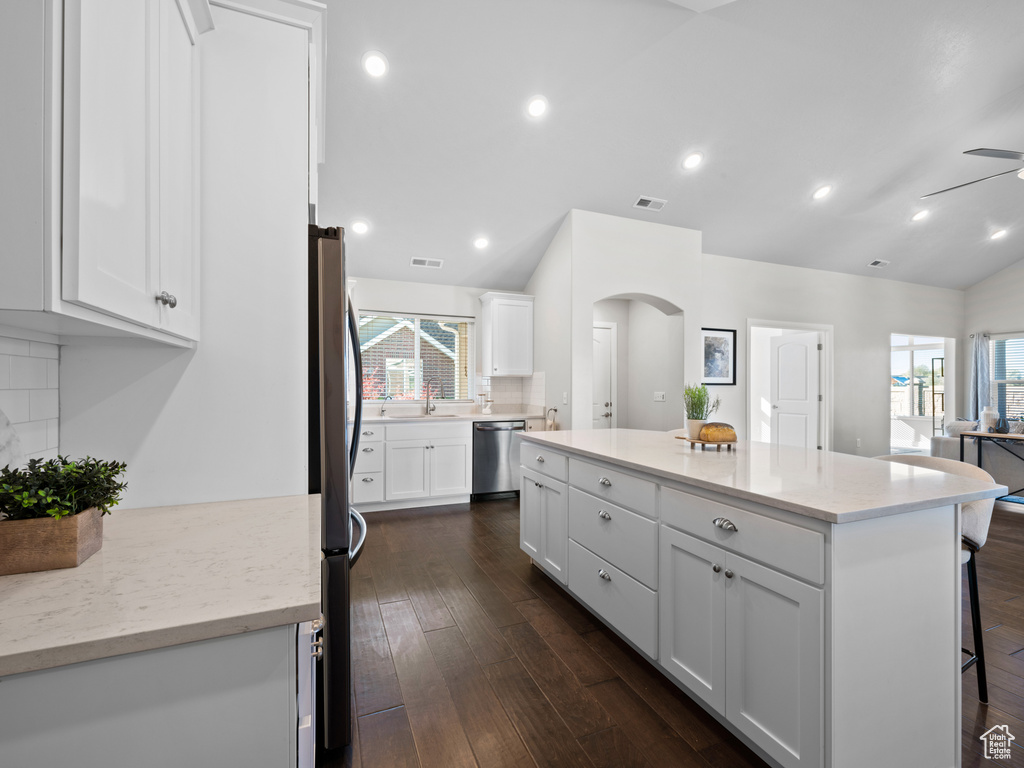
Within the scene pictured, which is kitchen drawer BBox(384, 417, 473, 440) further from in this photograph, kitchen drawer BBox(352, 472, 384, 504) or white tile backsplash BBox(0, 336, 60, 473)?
white tile backsplash BBox(0, 336, 60, 473)

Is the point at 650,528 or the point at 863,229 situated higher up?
the point at 863,229

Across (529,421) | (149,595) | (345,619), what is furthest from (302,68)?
(529,421)

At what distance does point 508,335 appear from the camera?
523cm

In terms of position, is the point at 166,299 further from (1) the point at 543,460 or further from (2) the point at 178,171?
(1) the point at 543,460

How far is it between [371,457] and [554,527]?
7.75 feet

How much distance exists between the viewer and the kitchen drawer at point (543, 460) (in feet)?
8.73

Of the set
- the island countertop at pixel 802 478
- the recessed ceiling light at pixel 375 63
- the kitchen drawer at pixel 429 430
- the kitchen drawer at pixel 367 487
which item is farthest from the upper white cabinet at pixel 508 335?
the island countertop at pixel 802 478

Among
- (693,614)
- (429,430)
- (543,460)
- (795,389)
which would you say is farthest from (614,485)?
(795,389)

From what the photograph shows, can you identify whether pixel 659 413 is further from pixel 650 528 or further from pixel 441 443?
pixel 650 528

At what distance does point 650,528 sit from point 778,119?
3.56 metres

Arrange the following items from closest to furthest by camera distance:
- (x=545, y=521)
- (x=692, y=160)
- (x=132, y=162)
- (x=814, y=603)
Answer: (x=132, y=162)
(x=814, y=603)
(x=545, y=521)
(x=692, y=160)

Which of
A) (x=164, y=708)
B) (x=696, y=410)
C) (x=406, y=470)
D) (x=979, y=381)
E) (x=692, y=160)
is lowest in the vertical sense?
(x=406, y=470)

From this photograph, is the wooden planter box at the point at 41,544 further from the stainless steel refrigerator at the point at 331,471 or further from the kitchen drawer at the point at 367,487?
the kitchen drawer at the point at 367,487

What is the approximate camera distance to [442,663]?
207cm
